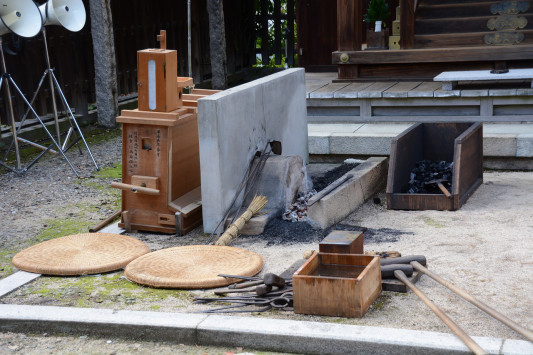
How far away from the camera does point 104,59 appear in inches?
423

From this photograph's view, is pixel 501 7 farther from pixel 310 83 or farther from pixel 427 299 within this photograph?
pixel 427 299

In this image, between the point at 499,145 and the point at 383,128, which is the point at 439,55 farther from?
the point at 499,145

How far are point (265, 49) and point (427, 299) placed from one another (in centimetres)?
1292

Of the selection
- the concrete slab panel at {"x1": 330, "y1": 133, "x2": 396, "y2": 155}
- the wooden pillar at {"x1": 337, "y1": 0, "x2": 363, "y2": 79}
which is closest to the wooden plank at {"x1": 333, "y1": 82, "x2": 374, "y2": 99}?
the wooden pillar at {"x1": 337, "y1": 0, "x2": 363, "y2": 79}

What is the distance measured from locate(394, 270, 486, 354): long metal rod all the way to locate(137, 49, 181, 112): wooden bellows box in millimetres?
2635

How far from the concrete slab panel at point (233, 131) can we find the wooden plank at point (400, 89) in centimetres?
183

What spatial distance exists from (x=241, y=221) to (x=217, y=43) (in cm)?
828

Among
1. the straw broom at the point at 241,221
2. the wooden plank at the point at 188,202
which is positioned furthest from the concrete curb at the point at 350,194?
the wooden plank at the point at 188,202

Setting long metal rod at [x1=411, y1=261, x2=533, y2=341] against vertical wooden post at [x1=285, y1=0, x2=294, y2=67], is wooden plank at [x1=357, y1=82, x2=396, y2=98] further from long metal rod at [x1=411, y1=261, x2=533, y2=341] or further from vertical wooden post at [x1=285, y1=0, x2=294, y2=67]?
vertical wooden post at [x1=285, y1=0, x2=294, y2=67]

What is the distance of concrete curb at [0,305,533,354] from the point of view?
3873mm

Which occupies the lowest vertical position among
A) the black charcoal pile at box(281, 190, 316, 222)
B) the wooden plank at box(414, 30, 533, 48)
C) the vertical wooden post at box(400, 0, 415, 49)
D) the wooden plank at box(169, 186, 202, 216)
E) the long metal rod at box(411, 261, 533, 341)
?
the long metal rod at box(411, 261, 533, 341)

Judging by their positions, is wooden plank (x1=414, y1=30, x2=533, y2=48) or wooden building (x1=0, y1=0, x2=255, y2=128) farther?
wooden plank (x1=414, y1=30, x2=533, y2=48)

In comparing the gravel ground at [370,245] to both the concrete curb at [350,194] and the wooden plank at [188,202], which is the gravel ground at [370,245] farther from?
the wooden plank at [188,202]

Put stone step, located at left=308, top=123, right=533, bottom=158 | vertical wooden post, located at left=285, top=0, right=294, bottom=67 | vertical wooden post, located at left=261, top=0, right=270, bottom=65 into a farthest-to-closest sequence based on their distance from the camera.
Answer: vertical wooden post, located at left=261, top=0, right=270, bottom=65 < vertical wooden post, located at left=285, top=0, right=294, bottom=67 < stone step, located at left=308, top=123, right=533, bottom=158
